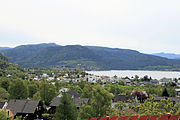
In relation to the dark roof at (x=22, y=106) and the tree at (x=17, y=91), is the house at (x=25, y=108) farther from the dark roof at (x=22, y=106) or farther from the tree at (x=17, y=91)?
the tree at (x=17, y=91)

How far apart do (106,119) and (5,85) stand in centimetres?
5862

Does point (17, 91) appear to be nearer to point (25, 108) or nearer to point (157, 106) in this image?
point (25, 108)

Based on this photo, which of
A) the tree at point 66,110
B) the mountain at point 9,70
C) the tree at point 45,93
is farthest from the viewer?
the mountain at point 9,70

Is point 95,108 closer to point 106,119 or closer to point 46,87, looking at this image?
point 106,119

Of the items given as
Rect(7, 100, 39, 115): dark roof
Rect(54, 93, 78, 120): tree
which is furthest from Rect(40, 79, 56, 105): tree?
Rect(54, 93, 78, 120): tree

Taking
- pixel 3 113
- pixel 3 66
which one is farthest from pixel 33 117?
pixel 3 66

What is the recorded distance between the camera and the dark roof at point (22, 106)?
34.6m

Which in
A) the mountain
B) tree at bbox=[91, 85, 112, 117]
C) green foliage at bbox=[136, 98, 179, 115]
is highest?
green foliage at bbox=[136, 98, 179, 115]

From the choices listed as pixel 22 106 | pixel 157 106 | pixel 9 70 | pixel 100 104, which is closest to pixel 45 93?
pixel 22 106

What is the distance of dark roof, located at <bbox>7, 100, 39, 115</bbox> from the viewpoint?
34.6m

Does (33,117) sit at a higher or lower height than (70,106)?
lower

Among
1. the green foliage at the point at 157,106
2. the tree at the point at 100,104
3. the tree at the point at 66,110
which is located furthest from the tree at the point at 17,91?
the green foliage at the point at 157,106

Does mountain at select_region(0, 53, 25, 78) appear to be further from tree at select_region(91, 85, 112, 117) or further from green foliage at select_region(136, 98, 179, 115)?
green foliage at select_region(136, 98, 179, 115)

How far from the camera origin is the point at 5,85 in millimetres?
62812
